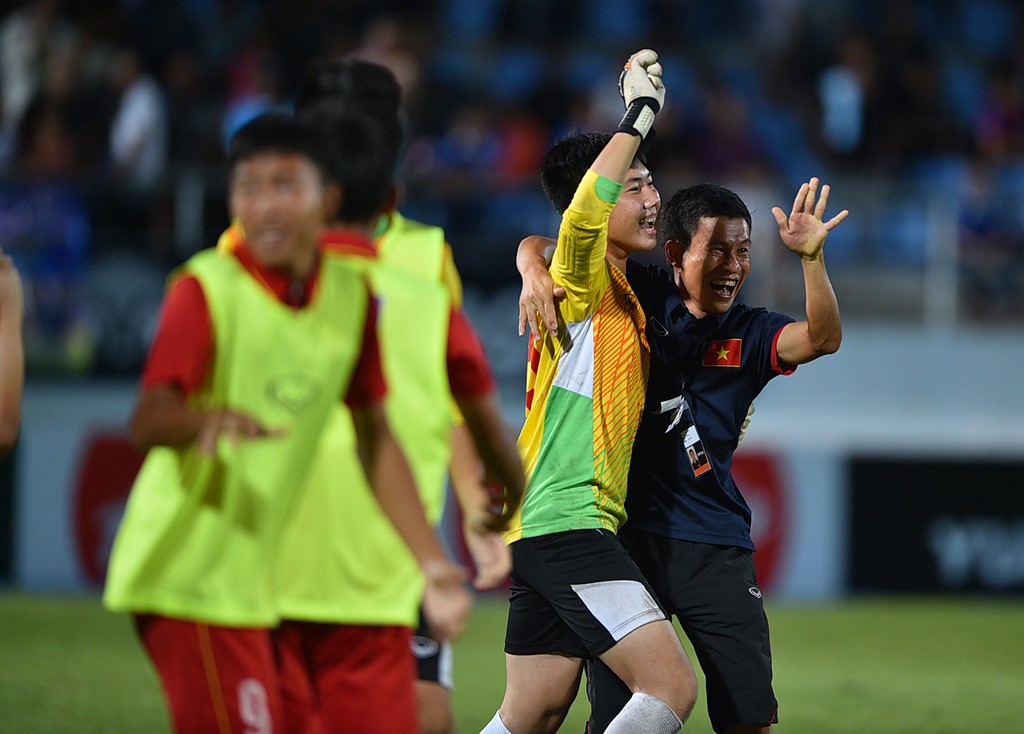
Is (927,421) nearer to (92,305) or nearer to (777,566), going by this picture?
(777,566)

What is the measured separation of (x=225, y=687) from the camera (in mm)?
3646

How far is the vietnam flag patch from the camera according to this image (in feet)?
19.4

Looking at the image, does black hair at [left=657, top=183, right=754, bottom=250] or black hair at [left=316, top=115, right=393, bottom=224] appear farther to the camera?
black hair at [left=657, top=183, right=754, bottom=250]

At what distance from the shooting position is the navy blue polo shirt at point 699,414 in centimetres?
583

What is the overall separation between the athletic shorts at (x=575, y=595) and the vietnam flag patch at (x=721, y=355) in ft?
2.63

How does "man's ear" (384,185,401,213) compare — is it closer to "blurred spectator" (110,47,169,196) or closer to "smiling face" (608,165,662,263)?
"smiling face" (608,165,662,263)

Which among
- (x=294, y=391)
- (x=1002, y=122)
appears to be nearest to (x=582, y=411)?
(x=294, y=391)

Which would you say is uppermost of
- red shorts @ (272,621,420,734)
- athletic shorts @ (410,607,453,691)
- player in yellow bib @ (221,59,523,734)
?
player in yellow bib @ (221,59,523,734)

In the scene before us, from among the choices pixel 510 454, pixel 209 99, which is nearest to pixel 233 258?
pixel 510 454

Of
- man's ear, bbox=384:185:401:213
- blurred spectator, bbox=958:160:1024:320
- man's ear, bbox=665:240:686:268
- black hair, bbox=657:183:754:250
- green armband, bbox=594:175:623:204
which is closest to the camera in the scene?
man's ear, bbox=384:185:401:213

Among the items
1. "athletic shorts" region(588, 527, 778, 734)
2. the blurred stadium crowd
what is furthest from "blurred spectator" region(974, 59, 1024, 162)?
"athletic shorts" region(588, 527, 778, 734)

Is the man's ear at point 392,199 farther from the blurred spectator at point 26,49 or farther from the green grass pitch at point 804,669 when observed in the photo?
the blurred spectator at point 26,49

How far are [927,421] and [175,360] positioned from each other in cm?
1261

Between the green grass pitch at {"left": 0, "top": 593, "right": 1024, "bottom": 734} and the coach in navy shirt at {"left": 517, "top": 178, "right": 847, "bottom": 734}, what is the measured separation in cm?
272
